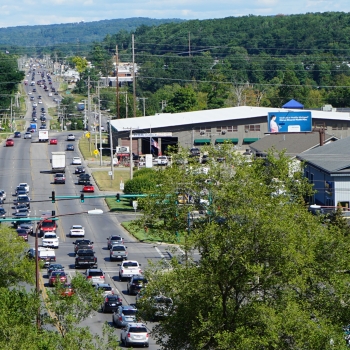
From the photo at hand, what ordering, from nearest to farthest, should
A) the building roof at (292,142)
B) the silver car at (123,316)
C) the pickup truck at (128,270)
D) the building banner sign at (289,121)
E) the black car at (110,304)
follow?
the silver car at (123,316), the black car at (110,304), the pickup truck at (128,270), the building roof at (292,142), the building banner sign at (289,121)

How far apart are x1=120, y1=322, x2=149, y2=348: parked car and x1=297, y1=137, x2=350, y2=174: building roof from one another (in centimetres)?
3199

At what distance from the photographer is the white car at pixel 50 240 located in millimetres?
58812

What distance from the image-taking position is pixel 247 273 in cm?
2608

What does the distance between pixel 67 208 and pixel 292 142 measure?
26632 millimetres

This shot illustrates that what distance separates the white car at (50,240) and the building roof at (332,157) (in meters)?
20.8

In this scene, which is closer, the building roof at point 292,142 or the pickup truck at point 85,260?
the pickup truck at point 85,260

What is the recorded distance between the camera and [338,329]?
84.0ft

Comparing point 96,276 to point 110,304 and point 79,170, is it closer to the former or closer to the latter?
point 110,304

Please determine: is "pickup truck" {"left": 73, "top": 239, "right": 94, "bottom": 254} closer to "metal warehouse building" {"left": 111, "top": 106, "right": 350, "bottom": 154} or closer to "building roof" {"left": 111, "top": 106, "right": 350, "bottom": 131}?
"building roof" {"left": 111, "top": 106, "right": 350, "bottom": 131}

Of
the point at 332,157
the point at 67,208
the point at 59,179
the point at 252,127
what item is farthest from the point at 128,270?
the point at 252,127

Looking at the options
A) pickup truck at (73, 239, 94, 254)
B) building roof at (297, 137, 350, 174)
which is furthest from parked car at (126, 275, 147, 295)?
building roof at (297, 137, 350, 174)

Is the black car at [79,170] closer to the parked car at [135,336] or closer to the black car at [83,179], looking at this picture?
the black car at [83,179]

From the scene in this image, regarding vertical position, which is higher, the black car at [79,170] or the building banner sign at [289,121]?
the building banner sign at [289,121]

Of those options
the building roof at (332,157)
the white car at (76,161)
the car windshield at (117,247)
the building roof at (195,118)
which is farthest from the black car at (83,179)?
the car windshield at (117,247)
